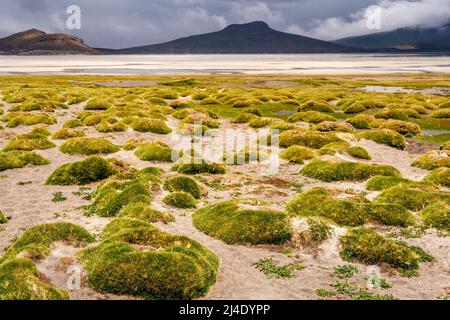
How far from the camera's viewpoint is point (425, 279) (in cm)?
1372

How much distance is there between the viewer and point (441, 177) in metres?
25.2

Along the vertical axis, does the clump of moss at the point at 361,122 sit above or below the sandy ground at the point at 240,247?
above

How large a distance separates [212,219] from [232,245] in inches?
78.0

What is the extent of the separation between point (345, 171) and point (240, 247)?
1280 cm

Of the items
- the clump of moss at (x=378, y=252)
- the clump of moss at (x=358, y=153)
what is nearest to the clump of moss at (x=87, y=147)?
the clump of moss at (x=358, y=153)

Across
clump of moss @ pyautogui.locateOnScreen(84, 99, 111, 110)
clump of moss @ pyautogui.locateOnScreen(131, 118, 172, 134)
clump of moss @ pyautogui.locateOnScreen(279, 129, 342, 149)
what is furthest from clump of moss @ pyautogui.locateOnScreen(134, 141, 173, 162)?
clump of moss @ pyautogui.locateOnScreen(84, 99, 111, 110)

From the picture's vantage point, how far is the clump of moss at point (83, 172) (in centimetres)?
2492

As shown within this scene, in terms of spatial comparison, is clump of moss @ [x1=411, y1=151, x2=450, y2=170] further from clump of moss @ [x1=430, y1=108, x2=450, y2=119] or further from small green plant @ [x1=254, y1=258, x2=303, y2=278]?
clump of moss @ [x1=430, y1=108, x2=450, y2=119]

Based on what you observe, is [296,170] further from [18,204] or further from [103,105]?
[103,105]

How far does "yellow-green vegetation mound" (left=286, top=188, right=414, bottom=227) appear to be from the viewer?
18.2m

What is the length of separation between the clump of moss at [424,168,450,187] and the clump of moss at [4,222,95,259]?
18.4 m

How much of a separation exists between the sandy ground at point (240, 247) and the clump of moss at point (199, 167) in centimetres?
104

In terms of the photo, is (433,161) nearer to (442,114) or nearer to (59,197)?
(59,197)

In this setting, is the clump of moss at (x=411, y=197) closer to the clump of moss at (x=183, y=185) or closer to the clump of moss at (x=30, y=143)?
the clump of moss at (x=183, y=185)
